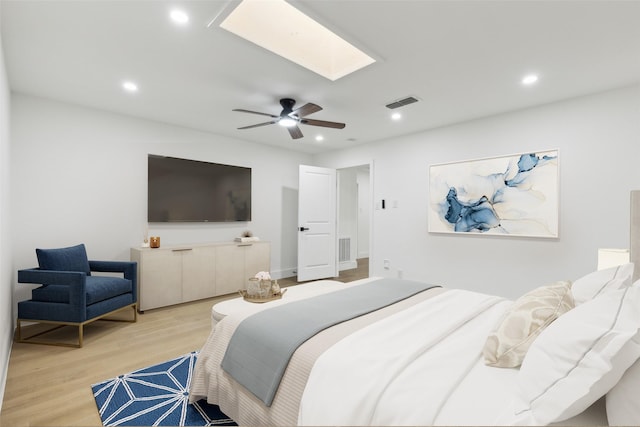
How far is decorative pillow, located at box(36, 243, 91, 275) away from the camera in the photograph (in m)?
2.93

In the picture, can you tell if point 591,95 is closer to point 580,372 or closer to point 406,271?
point 406,271

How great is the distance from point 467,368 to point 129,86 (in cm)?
357

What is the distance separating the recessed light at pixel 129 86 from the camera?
116 inches

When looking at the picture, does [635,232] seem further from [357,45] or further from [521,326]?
[357,45]

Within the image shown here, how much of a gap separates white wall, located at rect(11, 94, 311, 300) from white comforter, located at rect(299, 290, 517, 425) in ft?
11.9

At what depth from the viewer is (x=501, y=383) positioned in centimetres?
110

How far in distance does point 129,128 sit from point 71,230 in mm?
1410

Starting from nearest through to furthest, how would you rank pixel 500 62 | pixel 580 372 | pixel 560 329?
pixel 580 372 < pixel 560 329 < pixel 500 62

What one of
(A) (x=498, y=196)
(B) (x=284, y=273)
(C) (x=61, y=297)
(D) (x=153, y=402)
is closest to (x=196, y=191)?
(C) (x=61, y=297)

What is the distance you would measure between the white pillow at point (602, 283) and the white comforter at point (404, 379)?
504mm

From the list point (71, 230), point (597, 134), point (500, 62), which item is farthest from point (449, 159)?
point (71, 230)

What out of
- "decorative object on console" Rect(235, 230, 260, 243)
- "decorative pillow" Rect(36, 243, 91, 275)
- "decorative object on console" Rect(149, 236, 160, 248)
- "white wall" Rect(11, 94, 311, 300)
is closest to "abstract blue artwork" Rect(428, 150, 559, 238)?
"decorative object on console" Rect(235, 230, 260, 243)

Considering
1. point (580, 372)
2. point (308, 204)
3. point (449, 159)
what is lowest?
point (580, 372)

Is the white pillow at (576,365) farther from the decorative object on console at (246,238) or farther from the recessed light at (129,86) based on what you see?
the decorative object on console at (246,238)
